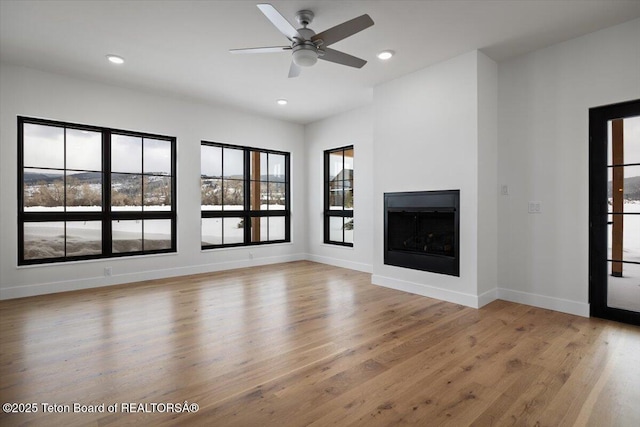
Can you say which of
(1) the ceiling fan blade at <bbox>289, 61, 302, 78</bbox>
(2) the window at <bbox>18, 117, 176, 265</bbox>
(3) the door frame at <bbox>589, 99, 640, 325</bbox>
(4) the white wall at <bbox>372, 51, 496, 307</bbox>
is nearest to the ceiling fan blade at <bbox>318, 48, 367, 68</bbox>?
(1) the ceiling fan blade at <bbox>289, 61, 302, 78</bbox>

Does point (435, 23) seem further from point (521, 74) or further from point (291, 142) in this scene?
point (291, 142)

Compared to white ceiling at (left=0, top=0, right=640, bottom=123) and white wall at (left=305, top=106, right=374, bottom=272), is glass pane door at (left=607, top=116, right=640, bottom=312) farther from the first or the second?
white wall at (left=305, top=106, right=374, bottom=272)

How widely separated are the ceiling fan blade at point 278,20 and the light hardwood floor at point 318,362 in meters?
2.48

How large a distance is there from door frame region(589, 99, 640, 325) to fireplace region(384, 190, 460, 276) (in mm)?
1251

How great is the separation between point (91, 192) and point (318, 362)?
4231mm

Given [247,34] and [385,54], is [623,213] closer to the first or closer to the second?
[385,54]

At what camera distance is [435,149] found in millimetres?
4090

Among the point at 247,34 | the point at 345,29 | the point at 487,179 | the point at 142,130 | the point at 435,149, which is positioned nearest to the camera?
the point at 345,29

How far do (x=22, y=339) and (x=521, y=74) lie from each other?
18.4ft

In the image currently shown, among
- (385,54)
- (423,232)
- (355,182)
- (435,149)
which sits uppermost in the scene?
(385,54)

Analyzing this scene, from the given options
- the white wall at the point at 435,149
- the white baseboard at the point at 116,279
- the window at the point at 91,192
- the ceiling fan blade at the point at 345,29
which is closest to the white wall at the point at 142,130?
the white baseboard at the point at 116,279

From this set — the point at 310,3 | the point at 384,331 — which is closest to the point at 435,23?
the point at 310,3

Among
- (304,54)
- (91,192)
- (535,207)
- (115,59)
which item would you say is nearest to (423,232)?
(535,207)

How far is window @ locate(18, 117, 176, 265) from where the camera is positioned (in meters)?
4.36
